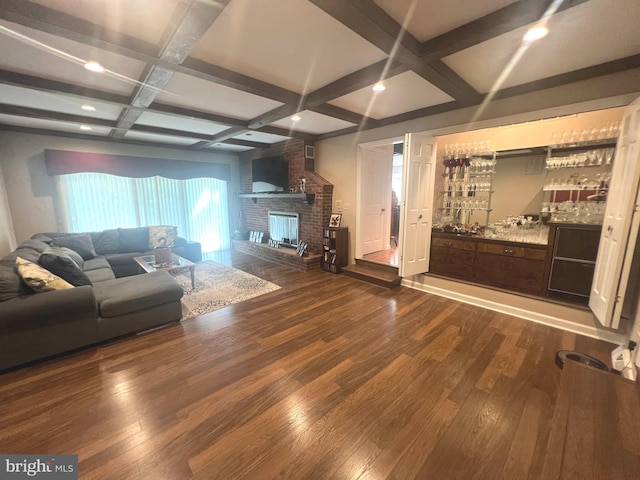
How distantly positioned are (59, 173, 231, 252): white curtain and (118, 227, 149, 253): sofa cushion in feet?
2.31

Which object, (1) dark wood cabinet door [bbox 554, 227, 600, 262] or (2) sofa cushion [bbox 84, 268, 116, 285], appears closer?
(1) dark wood cabinet door [bbox 554, 227, 600, 262]

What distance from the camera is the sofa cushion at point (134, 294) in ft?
8.00

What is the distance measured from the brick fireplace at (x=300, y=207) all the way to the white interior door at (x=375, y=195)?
682mm

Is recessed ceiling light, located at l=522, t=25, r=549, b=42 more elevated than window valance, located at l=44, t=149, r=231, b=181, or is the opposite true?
recessed ceiling light, located at l=522, t=25, r=549, b=42

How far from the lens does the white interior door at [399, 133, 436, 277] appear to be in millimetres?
3479

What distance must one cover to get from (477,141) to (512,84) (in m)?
1.17

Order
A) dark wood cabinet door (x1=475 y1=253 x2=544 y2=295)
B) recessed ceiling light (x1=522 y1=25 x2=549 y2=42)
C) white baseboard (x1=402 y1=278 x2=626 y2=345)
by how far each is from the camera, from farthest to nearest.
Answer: dark wood cabinet door (x1=475 y1=253 x2=544 y2=295), white baseboard (x1=402 y1=278 x2=626 y2=345), recessed ceiling light (x1=522 y1=25 x2=549 y2=42)

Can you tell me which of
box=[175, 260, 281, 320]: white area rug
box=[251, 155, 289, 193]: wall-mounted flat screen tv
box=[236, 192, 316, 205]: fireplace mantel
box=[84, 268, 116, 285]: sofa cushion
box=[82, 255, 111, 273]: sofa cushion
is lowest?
box=[175, 260, 281, 320]: white area rug

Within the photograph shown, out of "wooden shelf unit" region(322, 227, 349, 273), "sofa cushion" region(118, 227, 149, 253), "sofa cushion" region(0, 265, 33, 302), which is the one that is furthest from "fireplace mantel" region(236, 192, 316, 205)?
"sofa cushion" region(0, 265, 33, 302)

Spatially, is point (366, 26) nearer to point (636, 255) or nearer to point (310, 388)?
point (310, 388)

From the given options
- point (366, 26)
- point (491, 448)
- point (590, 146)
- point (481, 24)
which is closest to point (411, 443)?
point (491, 448)

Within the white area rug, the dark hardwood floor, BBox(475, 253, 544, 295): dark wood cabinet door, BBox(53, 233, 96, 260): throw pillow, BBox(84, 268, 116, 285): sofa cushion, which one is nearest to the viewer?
the dark hardwood floor

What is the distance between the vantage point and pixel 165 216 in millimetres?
5766

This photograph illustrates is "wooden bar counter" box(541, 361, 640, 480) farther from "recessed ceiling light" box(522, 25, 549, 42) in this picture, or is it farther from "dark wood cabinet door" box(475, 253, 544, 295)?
"recessed ceiling light" box(522, 25, 549, 42)
